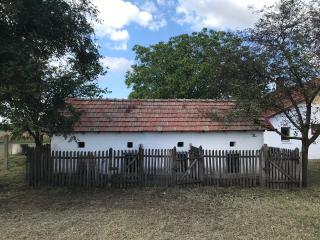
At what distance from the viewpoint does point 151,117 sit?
20.1 m

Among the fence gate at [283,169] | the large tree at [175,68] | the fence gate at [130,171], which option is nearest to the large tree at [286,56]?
the fence gate at [283,169]

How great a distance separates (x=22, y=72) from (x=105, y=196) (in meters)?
5.07

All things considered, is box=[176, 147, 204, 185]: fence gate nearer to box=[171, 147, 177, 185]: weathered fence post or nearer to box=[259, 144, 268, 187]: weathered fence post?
box=[171, 147, 177, 185]: weathered fence post

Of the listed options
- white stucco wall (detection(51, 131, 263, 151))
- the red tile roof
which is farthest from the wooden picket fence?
the red tile roof

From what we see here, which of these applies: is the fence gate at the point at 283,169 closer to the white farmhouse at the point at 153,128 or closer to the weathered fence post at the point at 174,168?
the white farmhouse at the point at 153,128

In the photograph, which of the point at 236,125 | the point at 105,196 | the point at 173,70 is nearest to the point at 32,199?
the point at 105,196

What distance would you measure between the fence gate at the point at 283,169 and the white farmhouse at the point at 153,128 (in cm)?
273

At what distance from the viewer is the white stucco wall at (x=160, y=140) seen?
19078 millimetres

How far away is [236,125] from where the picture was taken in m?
20.0

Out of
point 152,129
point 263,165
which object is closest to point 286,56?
point 263,165

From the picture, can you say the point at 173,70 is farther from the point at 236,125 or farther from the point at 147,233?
the point at 147,233

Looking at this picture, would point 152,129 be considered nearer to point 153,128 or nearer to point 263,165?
point 153,128

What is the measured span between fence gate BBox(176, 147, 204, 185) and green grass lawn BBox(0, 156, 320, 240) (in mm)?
754

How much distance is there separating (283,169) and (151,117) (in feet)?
22.2
